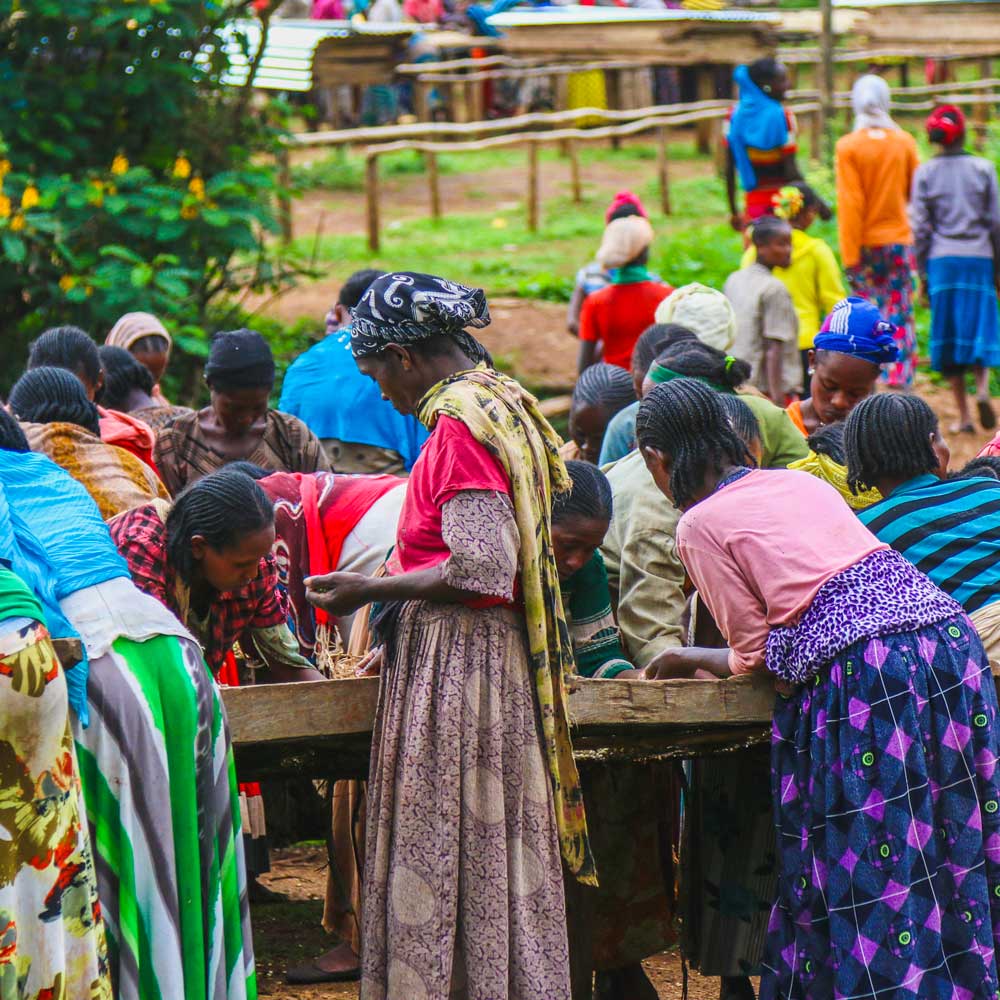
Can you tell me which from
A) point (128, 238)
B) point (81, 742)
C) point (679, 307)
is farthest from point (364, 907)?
point (128, 238)

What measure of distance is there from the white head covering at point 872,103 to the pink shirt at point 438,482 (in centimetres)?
783

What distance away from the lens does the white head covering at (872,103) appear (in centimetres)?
1060

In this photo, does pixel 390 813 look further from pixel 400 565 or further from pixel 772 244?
pixel 772 244

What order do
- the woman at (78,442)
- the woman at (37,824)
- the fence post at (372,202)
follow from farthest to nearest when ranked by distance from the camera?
the fence post at (372,202) < the woman at (78,442) < the woman at (37,824)

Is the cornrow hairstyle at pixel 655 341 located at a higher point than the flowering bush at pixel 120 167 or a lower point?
lower

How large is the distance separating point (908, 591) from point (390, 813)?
129cm

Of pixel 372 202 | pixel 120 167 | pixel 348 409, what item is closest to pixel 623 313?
pixel 348 409

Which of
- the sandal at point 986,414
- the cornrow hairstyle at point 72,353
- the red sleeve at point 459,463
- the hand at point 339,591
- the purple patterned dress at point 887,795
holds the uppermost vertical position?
the red sleeve at point 459,463

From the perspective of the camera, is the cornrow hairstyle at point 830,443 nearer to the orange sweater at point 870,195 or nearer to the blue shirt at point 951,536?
the blue shirt at point 951,536

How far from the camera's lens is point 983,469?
4.82 meters

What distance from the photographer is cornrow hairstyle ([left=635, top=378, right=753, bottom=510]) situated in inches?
153

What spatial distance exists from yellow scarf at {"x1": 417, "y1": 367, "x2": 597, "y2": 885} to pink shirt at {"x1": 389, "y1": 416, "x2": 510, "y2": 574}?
3 cm

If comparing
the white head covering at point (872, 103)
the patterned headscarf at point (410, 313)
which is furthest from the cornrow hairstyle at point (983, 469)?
the white head covering at point (872, 103)

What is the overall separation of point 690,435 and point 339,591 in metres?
0.95
